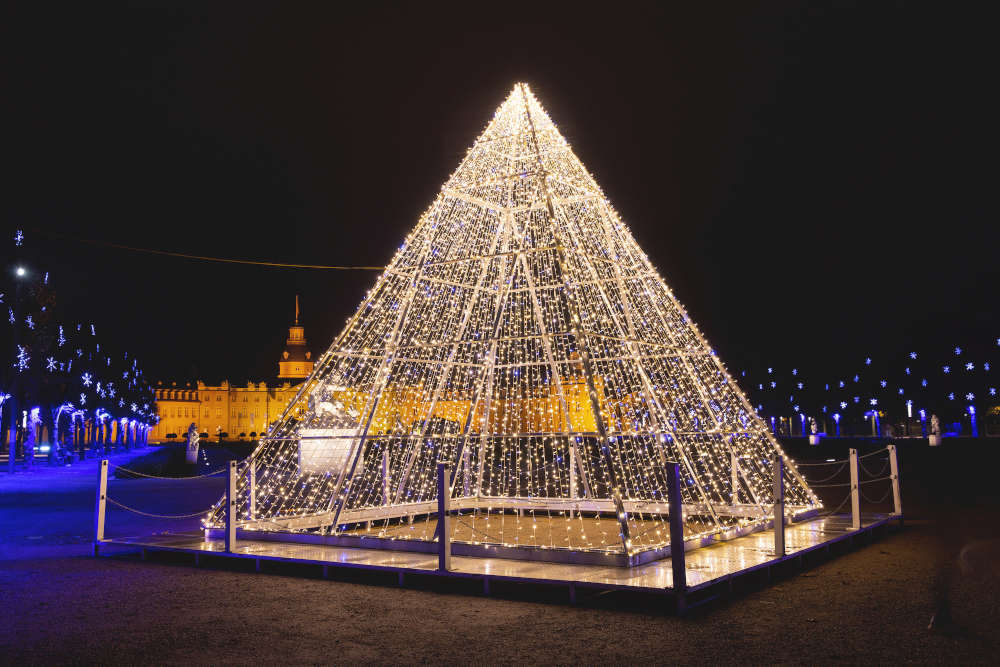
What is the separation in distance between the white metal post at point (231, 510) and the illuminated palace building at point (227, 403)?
99.3m

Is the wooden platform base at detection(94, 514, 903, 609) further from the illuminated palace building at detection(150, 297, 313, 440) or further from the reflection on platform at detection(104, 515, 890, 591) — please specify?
the illuminated palace building at detection(150, 297, 313, 440)

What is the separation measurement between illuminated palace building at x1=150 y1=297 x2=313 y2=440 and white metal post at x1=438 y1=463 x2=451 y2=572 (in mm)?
101069

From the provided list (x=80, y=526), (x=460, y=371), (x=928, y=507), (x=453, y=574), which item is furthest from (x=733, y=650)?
(x=80, y=526)

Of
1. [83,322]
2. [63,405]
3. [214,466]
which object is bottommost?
[214,466]

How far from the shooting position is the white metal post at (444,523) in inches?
290

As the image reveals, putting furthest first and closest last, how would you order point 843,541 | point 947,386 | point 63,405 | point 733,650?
point 947,386 → point 63,405 → point 843,541 → point 733,650

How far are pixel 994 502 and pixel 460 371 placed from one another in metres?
8.85

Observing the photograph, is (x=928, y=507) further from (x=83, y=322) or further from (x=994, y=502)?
(x=83, y=322)

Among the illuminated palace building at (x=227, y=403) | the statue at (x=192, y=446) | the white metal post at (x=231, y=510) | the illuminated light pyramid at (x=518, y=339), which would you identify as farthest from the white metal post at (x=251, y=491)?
the illuminated palace building at (x=227, y=403)

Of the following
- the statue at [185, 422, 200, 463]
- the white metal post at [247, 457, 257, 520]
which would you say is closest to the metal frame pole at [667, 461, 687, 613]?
the white metal post at [247, 457, 257, 520]

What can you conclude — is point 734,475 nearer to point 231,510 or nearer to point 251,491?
point 251,491

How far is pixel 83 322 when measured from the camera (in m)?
46.2

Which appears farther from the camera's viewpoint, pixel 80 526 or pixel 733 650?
pixel 80 526

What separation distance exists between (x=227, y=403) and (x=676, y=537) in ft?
370
